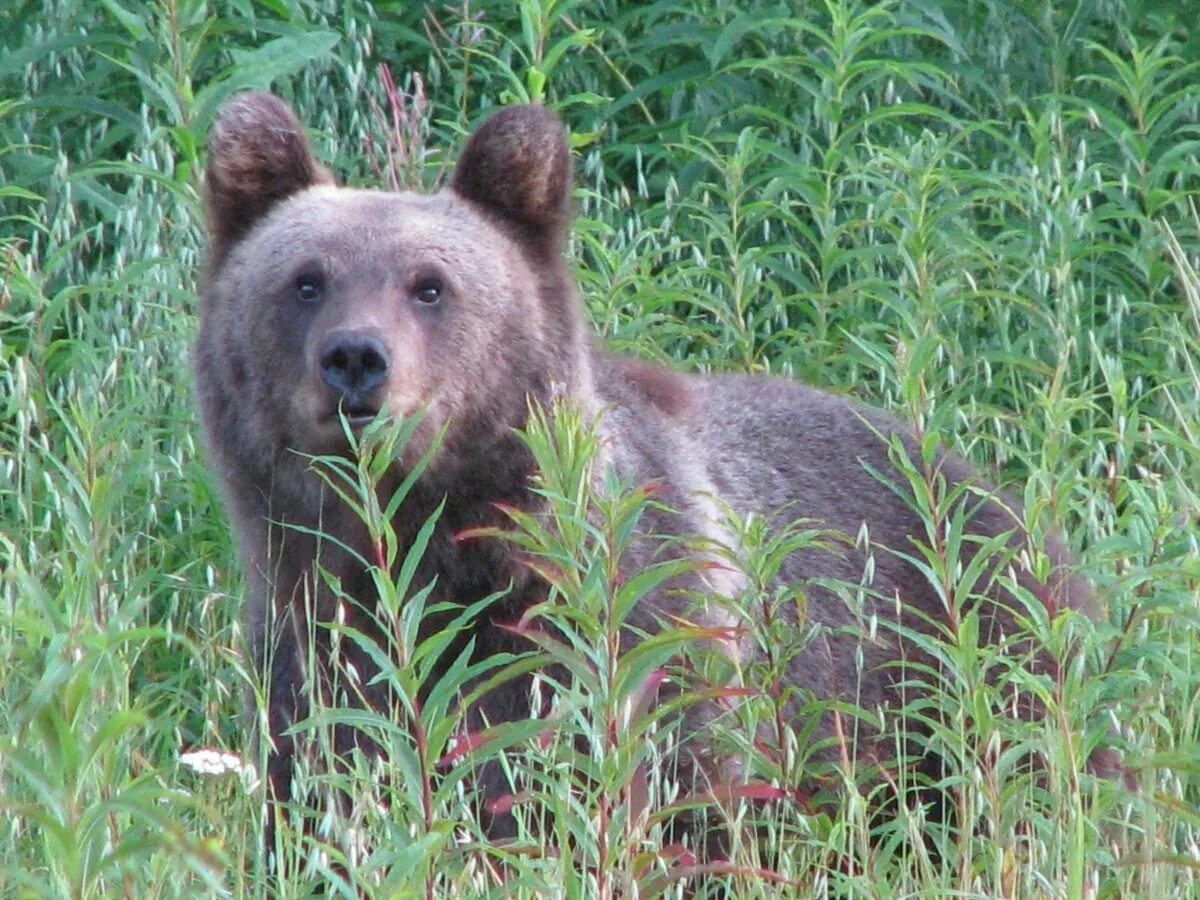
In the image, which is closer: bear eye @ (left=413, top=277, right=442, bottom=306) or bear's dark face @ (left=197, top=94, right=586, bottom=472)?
bear's dark face @ (left=197, top=94, right=586, bottom=472)

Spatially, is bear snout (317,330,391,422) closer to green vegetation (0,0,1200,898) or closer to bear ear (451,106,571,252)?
green vegetation (0,0,1200,898)

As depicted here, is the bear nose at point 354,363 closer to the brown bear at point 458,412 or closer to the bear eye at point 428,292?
the brown bear at point 458,412

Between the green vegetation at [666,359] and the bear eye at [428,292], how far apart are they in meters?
0.63

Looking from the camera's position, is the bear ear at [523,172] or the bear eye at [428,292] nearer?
the bear eye at [428,292]

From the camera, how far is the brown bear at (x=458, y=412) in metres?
4.76

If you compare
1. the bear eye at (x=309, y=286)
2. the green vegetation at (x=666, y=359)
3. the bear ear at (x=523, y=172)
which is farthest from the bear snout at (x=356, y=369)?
the bear ear at (x=523, y=172)

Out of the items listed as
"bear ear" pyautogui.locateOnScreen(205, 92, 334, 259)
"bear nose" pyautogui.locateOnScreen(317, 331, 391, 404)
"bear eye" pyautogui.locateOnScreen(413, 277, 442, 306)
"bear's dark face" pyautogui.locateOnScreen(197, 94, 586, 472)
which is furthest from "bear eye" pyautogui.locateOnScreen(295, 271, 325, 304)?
"bear ear" pyautogui.locateOnScreen(205, 92, 334, 259)

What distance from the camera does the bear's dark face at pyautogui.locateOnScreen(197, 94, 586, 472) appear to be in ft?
15.5

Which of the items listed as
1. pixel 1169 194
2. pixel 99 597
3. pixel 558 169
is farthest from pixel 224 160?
pixel 1169 194

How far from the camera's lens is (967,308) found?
265 inches

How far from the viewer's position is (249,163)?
5.37 m

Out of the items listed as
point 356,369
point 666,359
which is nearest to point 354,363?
point 356,369

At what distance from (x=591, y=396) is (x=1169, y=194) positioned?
7.65 ft

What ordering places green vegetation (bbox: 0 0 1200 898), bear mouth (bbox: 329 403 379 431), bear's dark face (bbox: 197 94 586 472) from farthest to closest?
bear's dark face (bbox: 197 94 586 472) → bear mouth (bbox: 329 403 379 431) → green vegetation (bbox: 0 0 1200 898)
